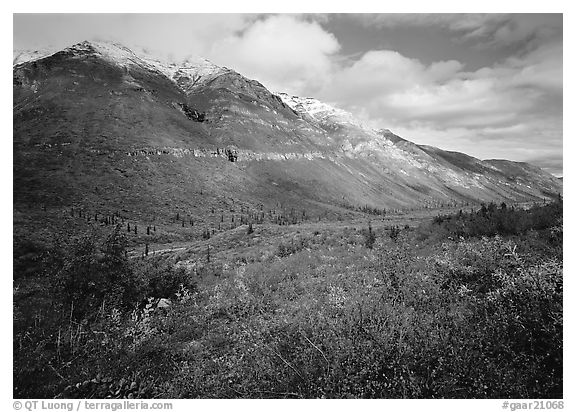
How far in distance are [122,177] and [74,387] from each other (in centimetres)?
8237

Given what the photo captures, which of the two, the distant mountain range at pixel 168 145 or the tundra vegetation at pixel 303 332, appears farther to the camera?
the distant mountain range at pixel 168 145

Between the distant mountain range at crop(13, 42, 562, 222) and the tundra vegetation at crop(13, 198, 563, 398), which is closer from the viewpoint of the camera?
the tundra vegetation at crop(13, 198, 563, 398)

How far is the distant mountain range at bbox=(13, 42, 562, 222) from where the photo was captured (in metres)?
72.5

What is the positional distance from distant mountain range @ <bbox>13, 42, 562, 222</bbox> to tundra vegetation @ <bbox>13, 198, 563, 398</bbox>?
45494 mm

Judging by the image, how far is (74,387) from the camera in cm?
405

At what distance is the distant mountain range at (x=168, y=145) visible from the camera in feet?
238

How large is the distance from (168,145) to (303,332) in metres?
103

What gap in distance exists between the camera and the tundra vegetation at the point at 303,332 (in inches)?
145

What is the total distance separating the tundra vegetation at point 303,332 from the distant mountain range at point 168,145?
45494 mm

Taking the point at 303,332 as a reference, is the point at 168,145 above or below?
above

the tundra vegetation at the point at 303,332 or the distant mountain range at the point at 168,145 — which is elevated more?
the distant mountain range at the point at 168,145

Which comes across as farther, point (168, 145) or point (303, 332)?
point (168, 145)

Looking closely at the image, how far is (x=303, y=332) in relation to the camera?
4.41 m

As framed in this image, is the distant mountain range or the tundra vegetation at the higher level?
the distant mountain range
